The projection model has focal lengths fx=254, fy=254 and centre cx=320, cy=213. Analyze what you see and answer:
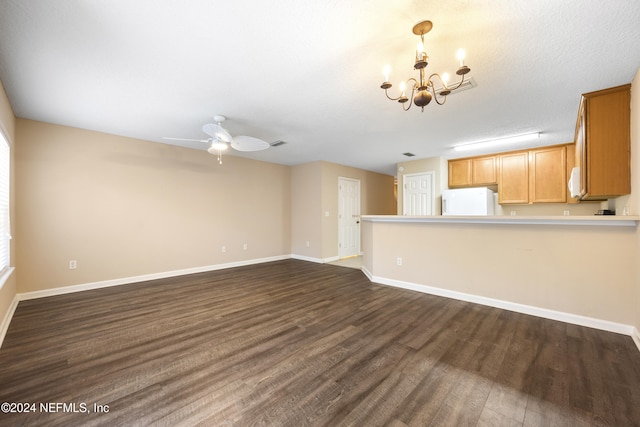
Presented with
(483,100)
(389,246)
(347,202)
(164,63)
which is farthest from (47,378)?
(347,202)

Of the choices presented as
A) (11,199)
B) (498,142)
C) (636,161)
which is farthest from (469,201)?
(11,199)

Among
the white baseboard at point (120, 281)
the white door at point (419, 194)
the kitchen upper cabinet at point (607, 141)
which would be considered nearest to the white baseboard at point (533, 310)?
the kitchen upper cabinet at point (607, 141)

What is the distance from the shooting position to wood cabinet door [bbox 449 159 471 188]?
557 cm

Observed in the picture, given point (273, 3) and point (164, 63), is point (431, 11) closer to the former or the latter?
point (273, 3)

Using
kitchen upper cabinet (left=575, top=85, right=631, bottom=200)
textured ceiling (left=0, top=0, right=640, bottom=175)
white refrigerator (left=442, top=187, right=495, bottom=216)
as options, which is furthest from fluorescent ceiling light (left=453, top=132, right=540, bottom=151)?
kitchen upper cabinet (left=575, top=85, right=631, bottom=200)

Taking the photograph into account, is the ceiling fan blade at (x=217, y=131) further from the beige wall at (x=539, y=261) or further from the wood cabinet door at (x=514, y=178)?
the wood cabinet door at (x=514, y=178)

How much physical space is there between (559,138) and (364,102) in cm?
368

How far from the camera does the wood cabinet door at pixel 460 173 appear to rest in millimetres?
5566

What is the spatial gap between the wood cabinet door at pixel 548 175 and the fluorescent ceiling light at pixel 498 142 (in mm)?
849

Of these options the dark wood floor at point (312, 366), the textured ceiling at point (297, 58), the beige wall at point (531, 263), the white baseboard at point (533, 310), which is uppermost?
the textured ceiling at point (297, 58)

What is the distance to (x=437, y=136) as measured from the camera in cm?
416

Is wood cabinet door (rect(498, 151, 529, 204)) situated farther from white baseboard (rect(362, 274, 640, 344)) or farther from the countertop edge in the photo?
white baseboard (rect(362, 274, 640, 344))

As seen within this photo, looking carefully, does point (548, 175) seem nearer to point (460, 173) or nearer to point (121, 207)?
point (460, 173)

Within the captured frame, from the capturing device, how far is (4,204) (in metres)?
2.83
